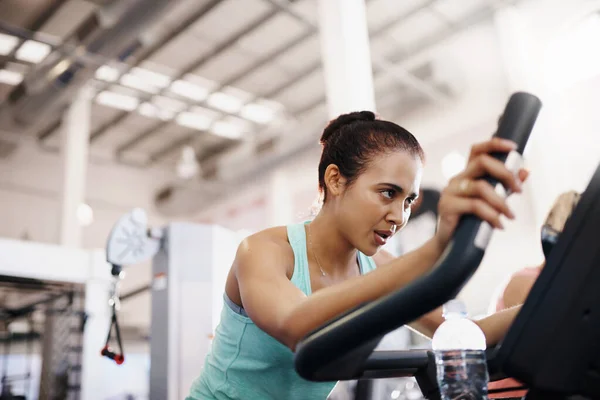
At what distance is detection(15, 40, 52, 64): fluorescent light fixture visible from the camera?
6.67 meters

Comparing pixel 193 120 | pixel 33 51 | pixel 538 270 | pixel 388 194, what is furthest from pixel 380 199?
pixel 193 120

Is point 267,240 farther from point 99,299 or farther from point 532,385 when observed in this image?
point 99,299

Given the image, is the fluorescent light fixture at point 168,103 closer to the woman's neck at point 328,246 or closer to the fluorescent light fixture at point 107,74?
the fluorescent light fixture at point 107,74

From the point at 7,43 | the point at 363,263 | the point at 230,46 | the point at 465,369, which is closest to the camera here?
the point at 465,369

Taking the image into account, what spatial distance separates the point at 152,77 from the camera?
7.60 metres

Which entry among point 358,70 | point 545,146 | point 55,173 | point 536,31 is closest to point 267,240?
point 358,70

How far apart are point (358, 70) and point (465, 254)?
3.48 m

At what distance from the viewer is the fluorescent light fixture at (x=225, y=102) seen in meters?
8.12

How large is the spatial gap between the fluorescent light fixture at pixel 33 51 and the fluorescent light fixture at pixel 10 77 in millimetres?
368

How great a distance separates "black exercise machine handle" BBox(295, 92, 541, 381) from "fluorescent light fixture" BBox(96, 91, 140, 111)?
802 centimetres

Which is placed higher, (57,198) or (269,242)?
(57,198)

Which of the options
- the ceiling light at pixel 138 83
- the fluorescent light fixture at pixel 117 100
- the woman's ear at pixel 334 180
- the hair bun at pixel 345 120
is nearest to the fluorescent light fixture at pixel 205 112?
the ceiling light at pixel 138 83

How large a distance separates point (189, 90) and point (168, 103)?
59 cm

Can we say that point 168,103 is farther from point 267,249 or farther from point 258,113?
point 267,249
